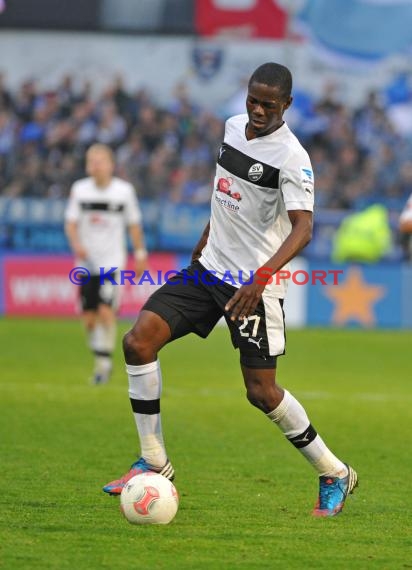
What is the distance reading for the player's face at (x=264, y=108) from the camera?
20.6ft

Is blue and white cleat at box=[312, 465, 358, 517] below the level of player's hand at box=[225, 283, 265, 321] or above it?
below

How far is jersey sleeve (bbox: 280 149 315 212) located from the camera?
6.27 meters

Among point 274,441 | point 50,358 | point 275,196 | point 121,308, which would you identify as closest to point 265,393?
point 275,196

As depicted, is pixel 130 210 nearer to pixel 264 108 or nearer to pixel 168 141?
pixel 264 108

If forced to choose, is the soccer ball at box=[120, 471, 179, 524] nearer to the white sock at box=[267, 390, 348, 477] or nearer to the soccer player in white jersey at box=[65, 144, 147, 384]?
the white sock at box=[267, 390, 348, 477]

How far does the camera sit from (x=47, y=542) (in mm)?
5582

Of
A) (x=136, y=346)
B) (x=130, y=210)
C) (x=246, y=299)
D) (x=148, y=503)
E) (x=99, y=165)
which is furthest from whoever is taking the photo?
(x=130, y=210)

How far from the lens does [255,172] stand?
6.44 metres

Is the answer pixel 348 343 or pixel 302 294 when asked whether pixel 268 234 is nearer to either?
pixel 348 343

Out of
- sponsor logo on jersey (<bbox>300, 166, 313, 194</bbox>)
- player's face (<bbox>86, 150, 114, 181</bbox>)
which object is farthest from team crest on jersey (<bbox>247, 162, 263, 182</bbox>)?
player's face (<bbox>86, 150, 114, 181</bbox>)

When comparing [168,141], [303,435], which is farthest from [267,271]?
[168,141]

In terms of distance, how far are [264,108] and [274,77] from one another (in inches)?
6.8

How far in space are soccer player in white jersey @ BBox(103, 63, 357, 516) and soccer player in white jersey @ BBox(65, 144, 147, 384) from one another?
643 centimetres

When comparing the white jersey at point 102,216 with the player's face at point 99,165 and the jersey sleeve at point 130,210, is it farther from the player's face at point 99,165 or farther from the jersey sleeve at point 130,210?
the player's face at point 99,165
